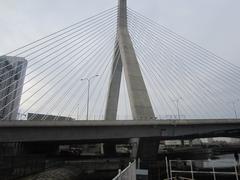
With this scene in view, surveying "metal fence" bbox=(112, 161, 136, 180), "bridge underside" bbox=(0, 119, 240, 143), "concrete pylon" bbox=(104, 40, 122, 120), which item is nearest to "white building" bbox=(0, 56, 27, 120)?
"bridge underside" bbox=(0, 119, 240, 143)

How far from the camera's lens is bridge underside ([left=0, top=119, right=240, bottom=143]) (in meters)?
27.0

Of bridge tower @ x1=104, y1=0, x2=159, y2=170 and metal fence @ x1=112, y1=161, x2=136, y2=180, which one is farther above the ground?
bridge tower @ x1=104, y1=0, x2=159, y2=170

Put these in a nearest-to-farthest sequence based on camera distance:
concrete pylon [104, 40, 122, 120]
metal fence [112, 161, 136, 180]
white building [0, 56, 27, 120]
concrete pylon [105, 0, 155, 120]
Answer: metal fence [112, 161, 136, 180] < white building [0, 56, 27, 120] < concrete pylon [105, 0, 155, 120] < concrete pylon [104, 40, 122, 120]

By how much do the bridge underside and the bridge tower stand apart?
2564mm

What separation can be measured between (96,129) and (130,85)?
24.6 feet

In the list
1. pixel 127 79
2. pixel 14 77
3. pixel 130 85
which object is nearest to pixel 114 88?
pixel 127 79

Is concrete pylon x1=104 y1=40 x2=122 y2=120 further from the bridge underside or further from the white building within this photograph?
the white building

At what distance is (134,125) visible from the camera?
108ft

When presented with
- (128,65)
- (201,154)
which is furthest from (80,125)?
(201,154)

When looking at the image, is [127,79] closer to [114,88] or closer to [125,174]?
[114,88]

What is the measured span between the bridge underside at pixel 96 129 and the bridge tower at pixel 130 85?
2564 mm

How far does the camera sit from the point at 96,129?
105 feet

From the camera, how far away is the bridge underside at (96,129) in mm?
26969

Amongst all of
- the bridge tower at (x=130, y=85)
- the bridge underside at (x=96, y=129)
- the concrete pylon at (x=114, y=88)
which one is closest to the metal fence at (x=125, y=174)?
the bridge underside at (x=96, y=129)
